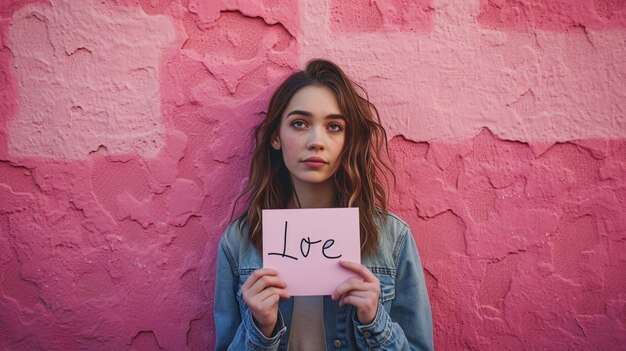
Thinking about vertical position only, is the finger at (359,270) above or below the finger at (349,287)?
above

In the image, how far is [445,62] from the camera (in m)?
1.50

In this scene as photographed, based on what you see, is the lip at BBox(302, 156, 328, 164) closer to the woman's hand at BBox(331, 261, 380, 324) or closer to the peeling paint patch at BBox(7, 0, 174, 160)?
the woman's hand at BBox(331, 261, 380, 324)

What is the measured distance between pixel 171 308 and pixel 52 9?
114cm

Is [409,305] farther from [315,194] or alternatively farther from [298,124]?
[298,124]

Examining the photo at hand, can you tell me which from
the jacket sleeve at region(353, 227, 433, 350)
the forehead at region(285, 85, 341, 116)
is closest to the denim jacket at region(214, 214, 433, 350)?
the jacket sleeve at region(353, 227, 433, 350)

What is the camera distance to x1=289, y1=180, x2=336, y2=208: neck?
4.66 ft

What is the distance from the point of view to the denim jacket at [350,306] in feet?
4.28

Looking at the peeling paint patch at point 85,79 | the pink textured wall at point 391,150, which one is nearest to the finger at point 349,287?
the pink textured wall at point 391,150

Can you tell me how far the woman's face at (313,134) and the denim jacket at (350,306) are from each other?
0.29 m

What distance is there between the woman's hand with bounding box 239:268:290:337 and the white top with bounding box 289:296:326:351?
0.64 feet

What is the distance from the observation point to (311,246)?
118 cm

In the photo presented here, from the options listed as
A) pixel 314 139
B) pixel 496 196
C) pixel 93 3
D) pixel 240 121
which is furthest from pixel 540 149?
pixel 93 3

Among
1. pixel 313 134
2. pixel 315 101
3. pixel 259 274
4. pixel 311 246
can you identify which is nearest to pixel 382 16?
pixel 315 101

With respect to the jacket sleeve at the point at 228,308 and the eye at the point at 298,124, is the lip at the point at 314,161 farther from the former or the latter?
the jacket sleeve at the point at 228,308
